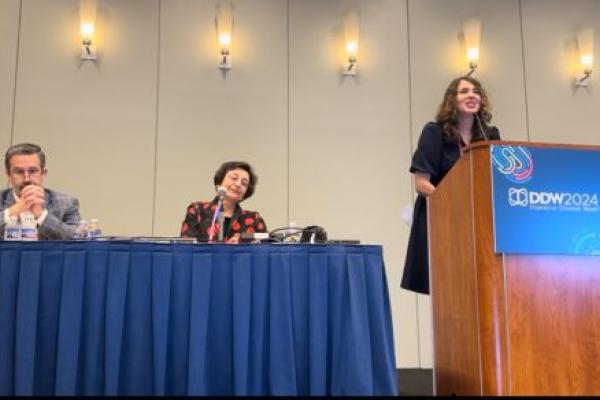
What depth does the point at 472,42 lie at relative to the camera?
4.70 m

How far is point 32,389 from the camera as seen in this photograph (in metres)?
1.75

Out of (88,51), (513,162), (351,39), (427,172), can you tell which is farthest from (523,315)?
(88,51)

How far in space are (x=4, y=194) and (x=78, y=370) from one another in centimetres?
124

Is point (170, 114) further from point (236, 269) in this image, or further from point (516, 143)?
point (516, 143)

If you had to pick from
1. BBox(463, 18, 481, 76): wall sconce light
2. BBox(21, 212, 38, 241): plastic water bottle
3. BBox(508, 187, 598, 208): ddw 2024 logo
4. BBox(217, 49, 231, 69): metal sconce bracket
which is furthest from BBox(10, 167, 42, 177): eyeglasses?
BBox(463, 18, 481, 76): wall sconce light

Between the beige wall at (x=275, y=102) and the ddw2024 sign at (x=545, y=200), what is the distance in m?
2.61

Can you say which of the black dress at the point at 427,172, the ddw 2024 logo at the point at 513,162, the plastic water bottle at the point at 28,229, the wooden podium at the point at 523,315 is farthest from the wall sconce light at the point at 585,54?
the plastic water bottle at the point at 28,229

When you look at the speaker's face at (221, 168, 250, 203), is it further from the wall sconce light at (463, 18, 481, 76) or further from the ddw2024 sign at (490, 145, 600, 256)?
the wall sconce light at (463, 18, 481, 76)

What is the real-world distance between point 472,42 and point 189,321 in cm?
377

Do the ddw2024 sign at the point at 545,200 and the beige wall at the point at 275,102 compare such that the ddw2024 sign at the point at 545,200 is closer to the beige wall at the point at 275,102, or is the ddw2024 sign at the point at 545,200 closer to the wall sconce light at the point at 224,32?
the beige wall at the point at 275,102

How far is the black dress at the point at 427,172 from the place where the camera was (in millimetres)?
2553

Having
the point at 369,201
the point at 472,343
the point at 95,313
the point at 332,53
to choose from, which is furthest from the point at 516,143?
the point at 332,53

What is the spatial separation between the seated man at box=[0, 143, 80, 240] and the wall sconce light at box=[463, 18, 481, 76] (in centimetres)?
336

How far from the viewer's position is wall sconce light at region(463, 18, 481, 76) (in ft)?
15.4
